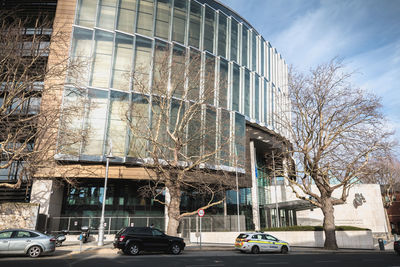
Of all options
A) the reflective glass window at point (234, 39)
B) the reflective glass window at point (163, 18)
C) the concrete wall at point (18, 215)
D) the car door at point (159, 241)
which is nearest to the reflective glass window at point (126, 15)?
the reflective glass window at point (163, 18)

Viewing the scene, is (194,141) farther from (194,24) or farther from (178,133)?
(194,24)

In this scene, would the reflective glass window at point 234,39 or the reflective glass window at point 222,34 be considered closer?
the reflective glass window at point 222,34

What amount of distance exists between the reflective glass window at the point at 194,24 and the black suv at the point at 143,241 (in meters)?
23.8

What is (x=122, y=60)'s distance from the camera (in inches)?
1142

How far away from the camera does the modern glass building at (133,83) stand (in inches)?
1038

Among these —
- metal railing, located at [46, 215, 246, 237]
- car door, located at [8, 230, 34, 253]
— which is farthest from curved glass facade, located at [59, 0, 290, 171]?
car door, located at [8, 230, 34, 253]

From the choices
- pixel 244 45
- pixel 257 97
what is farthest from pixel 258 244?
pixel 244 45

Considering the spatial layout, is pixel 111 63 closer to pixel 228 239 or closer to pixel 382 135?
pixel 228 239

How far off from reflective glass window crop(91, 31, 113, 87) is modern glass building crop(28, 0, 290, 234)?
95 mm

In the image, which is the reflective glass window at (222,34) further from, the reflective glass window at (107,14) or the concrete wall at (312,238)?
the concrete wall at (312,238)

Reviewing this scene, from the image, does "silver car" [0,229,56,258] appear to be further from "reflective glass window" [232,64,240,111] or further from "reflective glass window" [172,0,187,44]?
"reflective glass window" [232,64,240,111]

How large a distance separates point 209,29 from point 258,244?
85.9ft

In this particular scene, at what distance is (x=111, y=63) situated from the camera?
93.1ft

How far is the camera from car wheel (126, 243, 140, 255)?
1475 centimetres
